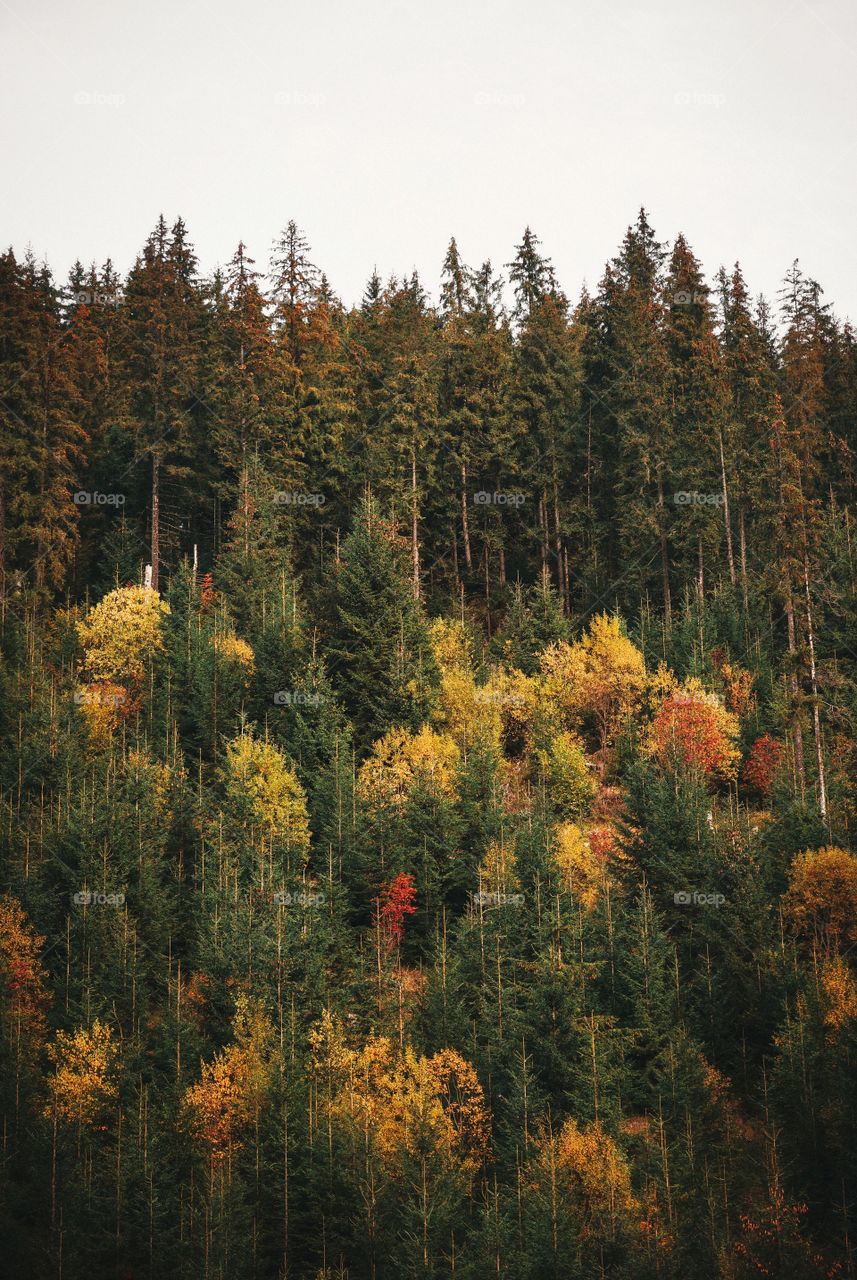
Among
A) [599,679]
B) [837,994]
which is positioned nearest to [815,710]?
[837,994]

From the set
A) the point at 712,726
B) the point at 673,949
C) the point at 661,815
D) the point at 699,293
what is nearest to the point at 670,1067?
the point at 673,949

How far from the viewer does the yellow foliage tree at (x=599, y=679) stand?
189 feet

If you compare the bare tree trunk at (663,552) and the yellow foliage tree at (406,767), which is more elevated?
the bare tree trunk at (663,552)

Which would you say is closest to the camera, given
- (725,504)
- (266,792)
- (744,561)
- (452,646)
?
(266,792)

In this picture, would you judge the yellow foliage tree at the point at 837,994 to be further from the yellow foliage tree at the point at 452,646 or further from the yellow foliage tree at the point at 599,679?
the yellow foliage tree at the point at 452,646

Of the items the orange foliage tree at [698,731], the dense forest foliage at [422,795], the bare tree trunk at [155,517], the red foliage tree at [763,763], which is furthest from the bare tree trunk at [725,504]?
the bare tree trunk at [155,517]

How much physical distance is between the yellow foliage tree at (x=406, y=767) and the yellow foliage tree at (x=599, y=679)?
7.98m

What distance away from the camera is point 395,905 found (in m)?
47.2

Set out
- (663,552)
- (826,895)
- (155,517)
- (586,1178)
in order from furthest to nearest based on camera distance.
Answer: (663,552), (155,517), (826,895), (586,1178)

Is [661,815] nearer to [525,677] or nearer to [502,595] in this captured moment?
[525,677]

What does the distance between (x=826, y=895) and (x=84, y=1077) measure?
2676 cm

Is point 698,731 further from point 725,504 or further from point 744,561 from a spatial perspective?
point 725,504

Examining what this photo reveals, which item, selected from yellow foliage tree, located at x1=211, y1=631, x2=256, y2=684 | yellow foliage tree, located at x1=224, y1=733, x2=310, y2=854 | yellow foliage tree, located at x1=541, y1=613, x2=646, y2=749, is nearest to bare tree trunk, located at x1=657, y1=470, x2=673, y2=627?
yellow foliage tree, located at x1=541, y1=613, x2=646, y2=749

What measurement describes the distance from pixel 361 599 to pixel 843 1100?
2738 cm
